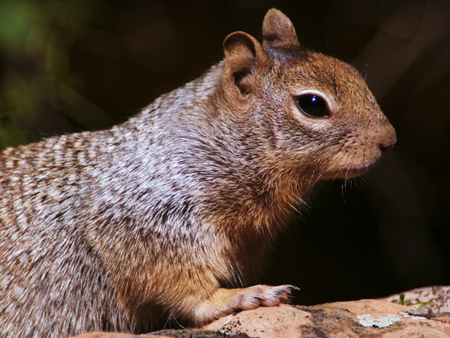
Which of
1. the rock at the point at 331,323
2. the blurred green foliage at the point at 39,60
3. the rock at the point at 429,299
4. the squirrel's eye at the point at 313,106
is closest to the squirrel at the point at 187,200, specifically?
the squirrel's eye at the point at 313,106

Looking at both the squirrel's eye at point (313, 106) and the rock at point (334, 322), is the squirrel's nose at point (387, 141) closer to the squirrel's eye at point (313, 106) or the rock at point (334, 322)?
the squirrel's eye at point (313, 106)

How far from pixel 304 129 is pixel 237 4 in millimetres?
2868

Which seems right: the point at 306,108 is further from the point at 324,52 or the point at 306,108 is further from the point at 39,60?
the point at 39,60

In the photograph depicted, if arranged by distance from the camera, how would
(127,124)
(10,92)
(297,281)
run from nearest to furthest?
(127,124)
(10,92)
(297,281)

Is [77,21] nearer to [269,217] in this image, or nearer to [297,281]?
[269,217]

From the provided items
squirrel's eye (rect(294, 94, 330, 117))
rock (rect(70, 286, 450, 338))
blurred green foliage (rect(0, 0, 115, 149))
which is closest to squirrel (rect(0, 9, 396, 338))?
squirrel's eye (rect(294, 94, 330, 117))

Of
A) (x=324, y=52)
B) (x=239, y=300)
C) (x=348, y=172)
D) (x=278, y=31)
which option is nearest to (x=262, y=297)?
(x=239, y=300)

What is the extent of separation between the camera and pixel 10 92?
4.47 m

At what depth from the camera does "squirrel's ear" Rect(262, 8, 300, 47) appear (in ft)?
11.9

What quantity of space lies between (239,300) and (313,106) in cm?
136

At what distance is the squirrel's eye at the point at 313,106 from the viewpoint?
9.44ft

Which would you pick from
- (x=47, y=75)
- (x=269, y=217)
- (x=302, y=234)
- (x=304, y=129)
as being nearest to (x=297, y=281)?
(x=302, y=234)

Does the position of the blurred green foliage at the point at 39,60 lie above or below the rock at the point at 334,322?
above

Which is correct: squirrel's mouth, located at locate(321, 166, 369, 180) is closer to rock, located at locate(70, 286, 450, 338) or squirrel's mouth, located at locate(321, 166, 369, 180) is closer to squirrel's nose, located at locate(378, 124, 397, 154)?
squirrel's nose, located at locate(378, 124, 397, 154)
